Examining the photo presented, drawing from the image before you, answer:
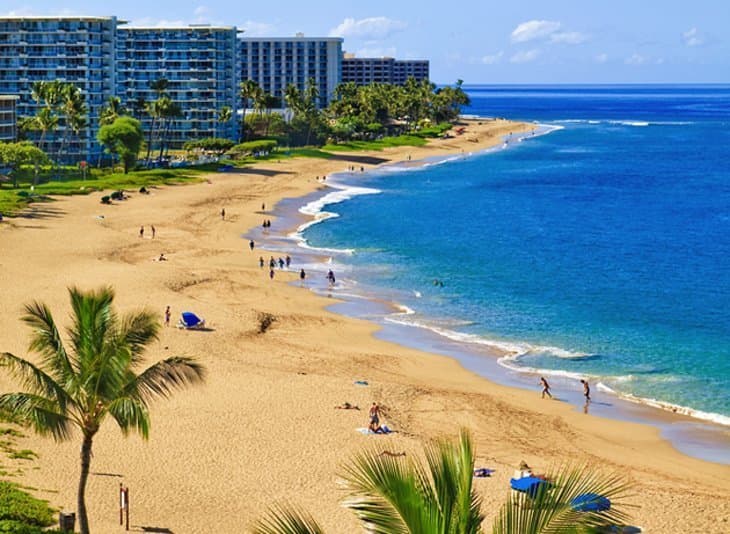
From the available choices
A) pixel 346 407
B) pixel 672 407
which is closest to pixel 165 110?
pixel 346 407

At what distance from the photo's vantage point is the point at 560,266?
75875 millimetres

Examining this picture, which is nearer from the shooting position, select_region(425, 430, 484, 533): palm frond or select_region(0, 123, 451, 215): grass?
select_region(425, 430, 484, 533): palm frond

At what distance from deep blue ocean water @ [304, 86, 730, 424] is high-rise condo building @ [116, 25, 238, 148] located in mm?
27736

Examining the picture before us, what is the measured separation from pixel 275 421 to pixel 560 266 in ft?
141

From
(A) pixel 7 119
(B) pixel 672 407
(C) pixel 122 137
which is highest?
(A) pixel 7 119

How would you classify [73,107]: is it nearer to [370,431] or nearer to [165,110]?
[165,110]

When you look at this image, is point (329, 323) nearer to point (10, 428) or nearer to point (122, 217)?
point (10, 428)

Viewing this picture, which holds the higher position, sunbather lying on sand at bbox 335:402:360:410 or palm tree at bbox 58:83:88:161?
palm tree at bbox 58:83:88:161

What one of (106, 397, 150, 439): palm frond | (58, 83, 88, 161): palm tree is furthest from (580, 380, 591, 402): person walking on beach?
(58, 83, 88, 161): palm tree

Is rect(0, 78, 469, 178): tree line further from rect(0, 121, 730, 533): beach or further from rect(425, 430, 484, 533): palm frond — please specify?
rect(425, 430, 484, 533): palm frond

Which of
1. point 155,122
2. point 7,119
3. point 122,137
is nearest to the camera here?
point 7,119

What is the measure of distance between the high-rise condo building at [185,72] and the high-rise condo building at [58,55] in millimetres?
13160

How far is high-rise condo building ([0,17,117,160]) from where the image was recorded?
137125mm

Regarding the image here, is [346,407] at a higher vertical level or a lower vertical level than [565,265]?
lower
